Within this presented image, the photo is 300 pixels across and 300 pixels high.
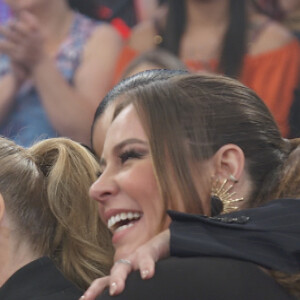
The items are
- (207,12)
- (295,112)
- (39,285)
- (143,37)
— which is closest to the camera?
(39,285)

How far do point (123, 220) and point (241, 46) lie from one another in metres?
1.24

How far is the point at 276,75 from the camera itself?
7.69ft

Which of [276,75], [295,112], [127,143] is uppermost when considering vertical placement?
[127,143]

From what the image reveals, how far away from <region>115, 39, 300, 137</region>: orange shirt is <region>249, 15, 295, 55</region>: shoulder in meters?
0.01

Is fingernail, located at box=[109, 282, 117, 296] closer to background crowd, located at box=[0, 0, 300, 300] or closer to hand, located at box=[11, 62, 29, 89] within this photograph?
background crowd, located at box=[0, 0, 300, 300]

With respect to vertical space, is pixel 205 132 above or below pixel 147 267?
above

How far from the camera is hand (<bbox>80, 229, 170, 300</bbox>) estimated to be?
992 millimetres

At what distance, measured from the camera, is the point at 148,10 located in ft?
8.29

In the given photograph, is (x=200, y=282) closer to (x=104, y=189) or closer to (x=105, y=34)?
(x=104, y=189)

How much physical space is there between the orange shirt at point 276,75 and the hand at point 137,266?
1354mm

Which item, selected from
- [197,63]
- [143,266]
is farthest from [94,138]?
[197,63]

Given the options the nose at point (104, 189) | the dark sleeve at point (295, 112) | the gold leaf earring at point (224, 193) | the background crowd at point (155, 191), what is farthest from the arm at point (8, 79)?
the gold leaf earring at point (224, 193)

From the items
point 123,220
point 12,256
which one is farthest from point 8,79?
point 123,220

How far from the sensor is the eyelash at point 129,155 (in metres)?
1.20
